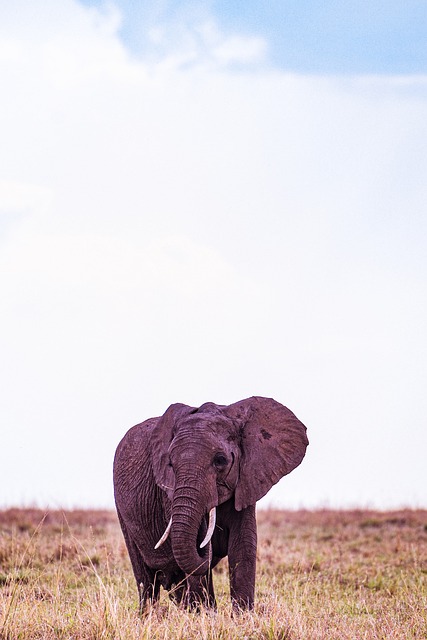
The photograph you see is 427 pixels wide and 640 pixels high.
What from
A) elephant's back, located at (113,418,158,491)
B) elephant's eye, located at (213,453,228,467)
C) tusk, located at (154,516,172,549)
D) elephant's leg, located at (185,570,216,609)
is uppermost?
elephant's back, located at (113,418,158,491)

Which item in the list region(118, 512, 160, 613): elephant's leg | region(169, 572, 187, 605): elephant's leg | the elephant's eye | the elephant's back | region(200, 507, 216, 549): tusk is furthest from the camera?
region(118, 512, 160, 613): elephant's leg

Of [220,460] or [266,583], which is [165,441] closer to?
[220,460]

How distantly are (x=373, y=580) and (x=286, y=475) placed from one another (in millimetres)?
5328

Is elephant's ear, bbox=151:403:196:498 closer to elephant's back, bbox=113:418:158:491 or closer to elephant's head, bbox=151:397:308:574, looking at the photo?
elephant's head, bbox=151:397:308:574

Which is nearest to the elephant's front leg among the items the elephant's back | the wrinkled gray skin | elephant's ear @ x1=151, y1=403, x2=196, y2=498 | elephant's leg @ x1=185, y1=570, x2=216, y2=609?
the wrinkled gray skin

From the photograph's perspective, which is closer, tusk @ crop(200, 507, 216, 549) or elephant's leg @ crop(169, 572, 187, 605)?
tusk @ crop(200, 507, 216, 549)

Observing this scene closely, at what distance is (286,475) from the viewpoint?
1023cm

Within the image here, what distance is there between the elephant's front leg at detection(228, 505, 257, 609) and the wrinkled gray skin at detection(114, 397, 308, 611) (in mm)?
10

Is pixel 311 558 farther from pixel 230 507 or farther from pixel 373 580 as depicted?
pixel 230 507

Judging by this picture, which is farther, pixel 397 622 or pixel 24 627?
pixel 397 622

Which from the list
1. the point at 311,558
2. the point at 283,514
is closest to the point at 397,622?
the point at 311,558

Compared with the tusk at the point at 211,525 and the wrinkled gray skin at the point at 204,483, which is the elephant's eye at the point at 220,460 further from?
the tusk at the point at 211,525

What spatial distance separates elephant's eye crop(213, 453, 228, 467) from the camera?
937 cm

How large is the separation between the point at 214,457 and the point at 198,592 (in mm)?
1508
